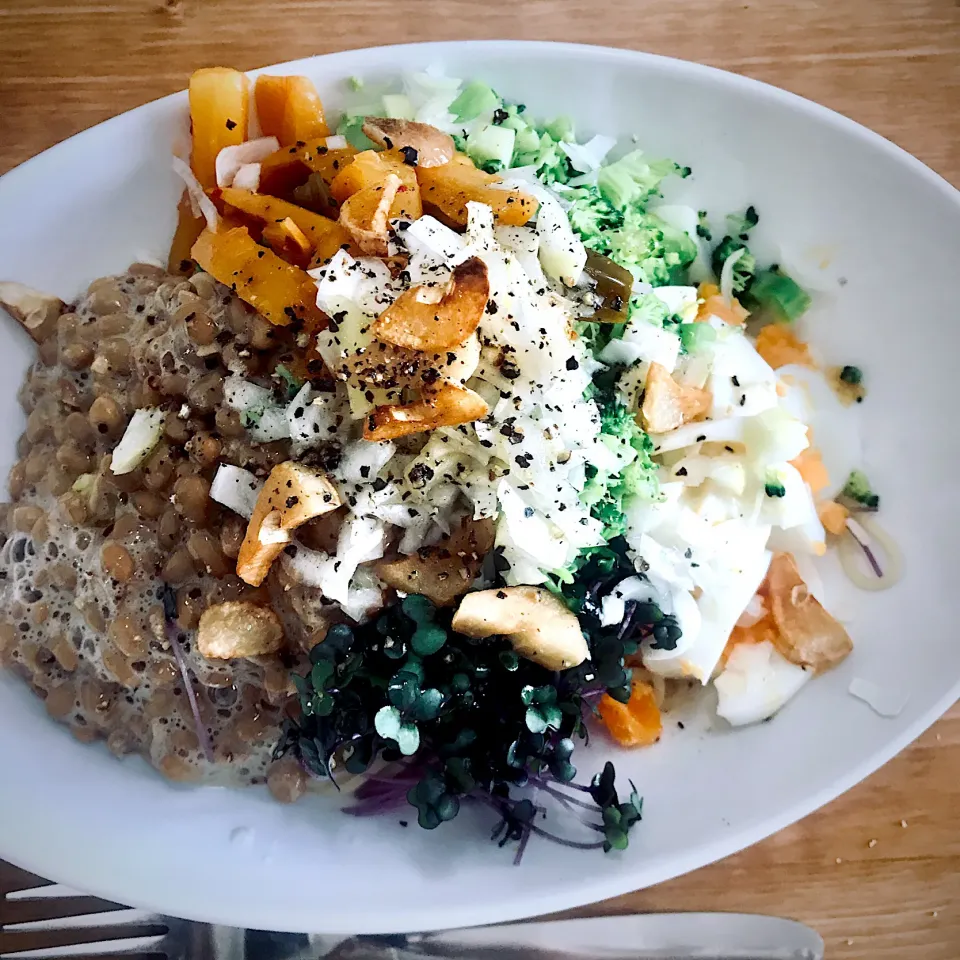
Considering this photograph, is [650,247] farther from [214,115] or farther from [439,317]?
[214,115]

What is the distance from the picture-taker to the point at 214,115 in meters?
1.55

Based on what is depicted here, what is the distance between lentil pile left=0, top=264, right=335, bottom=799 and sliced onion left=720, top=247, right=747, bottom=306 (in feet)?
3.10

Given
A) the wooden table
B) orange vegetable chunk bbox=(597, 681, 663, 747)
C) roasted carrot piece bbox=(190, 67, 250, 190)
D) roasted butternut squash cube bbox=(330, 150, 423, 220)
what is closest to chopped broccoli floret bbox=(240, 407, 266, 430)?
roasted butternut squash cube bbox=(330, 150, 423, 220)

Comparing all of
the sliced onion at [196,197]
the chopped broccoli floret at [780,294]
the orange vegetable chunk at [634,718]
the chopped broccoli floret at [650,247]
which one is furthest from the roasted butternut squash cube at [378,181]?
the orange vegetable chunk at [634,718]

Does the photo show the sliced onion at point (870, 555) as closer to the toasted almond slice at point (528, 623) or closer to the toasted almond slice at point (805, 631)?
the toasted almond slice at point (805, 631)

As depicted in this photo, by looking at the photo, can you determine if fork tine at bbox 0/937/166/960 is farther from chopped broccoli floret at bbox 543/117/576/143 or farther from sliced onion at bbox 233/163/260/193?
chopped broccoli floret at bbox 543/117/576/143

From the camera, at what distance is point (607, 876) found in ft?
4.45

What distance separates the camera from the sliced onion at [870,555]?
5.23ft

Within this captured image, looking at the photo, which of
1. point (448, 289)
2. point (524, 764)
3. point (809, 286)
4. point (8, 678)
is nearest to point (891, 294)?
point (809, 286)

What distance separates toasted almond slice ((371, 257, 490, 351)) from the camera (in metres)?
1.20

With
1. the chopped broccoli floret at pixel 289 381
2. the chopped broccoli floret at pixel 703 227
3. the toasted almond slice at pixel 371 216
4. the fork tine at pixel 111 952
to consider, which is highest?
the toasted almond slice at pixel 371 216

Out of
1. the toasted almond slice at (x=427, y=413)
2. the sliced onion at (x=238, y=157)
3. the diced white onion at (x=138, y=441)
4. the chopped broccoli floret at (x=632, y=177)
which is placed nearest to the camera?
the toasted almond slice at (x=427, y=413)

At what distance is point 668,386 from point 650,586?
368mm

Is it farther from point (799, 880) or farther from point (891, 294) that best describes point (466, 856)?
point (891, 294)
